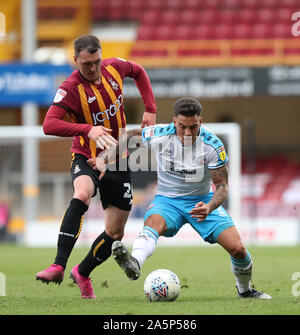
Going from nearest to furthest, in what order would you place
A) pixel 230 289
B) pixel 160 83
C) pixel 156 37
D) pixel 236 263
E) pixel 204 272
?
pixel 236 263
pixel 230 289
pixel 204 272
pixel 160 83
pixel 156 37

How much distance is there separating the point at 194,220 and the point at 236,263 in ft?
1.55

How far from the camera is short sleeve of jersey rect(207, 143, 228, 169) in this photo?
19.6ft

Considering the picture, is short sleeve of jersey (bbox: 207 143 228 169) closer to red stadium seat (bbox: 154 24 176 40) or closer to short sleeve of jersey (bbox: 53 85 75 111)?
short sleeve of jersey (bbox: 53 85 75 111)

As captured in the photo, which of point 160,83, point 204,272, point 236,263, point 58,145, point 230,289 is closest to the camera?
point 236,263

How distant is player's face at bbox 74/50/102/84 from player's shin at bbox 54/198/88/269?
999 mm

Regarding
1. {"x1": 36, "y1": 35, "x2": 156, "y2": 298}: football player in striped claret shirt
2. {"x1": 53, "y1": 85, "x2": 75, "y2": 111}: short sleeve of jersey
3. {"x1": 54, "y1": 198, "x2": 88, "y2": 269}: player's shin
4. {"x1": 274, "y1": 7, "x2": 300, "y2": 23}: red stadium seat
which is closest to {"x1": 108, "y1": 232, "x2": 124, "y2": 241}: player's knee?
{"x1": 36, "y1": 35, "x2": 156, "y2": 298}: football player in striped claret shirt

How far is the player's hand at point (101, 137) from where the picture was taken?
5.74 meters

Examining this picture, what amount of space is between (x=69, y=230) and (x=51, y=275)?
1.48 ft

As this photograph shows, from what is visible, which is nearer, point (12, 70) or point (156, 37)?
point (12, 70)

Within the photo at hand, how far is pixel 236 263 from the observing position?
20.1ft

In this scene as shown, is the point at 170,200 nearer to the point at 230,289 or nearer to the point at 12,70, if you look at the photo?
the point at 230,289

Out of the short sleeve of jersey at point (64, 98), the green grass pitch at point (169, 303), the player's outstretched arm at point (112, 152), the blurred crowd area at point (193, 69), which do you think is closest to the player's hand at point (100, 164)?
the player's outstretched arm at point (112, 152)

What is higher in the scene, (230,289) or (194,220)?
(194,220)
